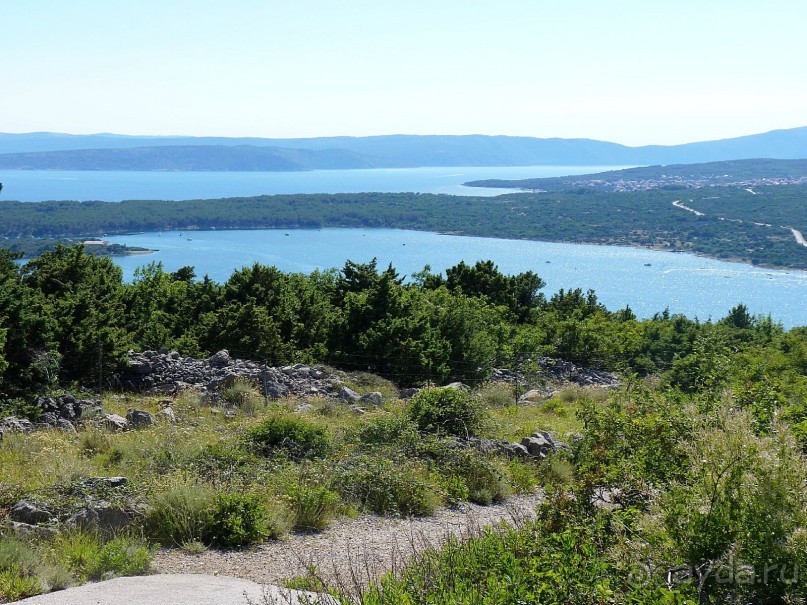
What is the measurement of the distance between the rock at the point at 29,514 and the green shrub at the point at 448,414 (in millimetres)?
4729

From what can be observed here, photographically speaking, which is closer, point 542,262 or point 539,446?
point 539,446

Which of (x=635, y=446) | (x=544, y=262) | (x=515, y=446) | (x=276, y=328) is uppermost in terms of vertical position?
(x=635, y=446)

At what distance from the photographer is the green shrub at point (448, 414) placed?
9758 mm

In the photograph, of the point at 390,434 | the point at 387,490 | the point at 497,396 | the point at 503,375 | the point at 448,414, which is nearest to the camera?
the point at 387,490

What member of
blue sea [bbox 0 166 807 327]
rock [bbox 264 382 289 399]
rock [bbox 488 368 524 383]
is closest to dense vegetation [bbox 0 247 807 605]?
rock [bbox 264 382 289 399]

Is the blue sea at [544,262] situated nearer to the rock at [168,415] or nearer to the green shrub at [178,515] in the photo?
the rock at [168,415]

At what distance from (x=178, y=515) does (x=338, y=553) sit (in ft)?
4.58

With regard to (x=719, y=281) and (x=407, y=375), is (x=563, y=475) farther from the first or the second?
(x=719, y=281)

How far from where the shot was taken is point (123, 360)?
14406 mm

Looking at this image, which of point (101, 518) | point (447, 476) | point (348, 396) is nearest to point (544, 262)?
point (348, 396)

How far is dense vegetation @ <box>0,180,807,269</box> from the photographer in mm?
120875

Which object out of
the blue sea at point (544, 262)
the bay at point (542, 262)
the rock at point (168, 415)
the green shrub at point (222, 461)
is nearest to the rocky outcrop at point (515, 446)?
the green shrub at point (222, 461)

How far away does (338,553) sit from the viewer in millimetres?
6043

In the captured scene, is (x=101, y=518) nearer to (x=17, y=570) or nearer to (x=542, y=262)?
(x=17, y=570)
